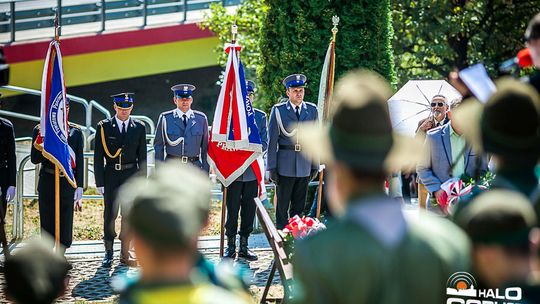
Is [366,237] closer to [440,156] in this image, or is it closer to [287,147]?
[440,156]

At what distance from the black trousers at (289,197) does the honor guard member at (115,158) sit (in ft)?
5.13

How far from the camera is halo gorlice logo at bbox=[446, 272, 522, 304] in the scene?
322 cm

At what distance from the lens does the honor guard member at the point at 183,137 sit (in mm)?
9641

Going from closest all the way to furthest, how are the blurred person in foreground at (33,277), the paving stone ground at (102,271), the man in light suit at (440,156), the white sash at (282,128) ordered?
the blurred person in foreground at (33,277) → the man in light suit at (440,156) → the paving stone ground at (102,271) → the white sash at (282,128)

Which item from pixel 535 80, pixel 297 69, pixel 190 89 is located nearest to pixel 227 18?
pixel 297 69

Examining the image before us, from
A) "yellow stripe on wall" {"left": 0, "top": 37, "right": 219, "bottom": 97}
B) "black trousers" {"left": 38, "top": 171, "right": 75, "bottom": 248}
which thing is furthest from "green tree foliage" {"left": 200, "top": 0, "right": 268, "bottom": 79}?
"yellow stripe on wall" {"left": 0, "top": 37, "right": 219, "bottom": 97}

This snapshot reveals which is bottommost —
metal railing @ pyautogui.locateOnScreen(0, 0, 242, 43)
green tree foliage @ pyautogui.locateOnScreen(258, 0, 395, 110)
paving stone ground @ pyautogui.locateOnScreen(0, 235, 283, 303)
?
paving stone ground @ pyautogui.locateOnScreen(0, 235, 283, 303)

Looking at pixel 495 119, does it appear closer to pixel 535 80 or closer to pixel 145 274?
pixel 535 80

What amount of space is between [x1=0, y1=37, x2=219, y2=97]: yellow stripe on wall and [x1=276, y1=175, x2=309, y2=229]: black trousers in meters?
9.56

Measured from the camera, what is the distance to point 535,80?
4.51m

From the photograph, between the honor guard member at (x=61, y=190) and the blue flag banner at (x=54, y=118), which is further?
the honor guard member at (x=61, y=190)

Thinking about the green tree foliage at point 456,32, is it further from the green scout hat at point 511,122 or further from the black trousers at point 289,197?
the green scout hat at point 511,122

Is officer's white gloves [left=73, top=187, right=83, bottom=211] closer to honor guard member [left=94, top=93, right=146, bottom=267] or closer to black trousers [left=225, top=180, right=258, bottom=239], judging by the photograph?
honor guard member [left=94, top=93, right=146, bottom=267]

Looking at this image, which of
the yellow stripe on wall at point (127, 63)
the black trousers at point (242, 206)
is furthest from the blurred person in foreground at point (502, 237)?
the yellow stripe on wall at point (127, 63)
